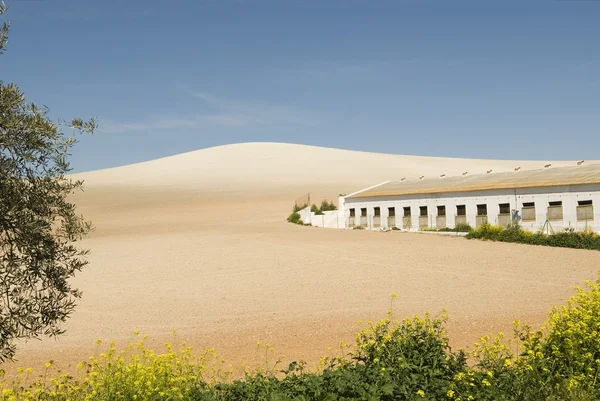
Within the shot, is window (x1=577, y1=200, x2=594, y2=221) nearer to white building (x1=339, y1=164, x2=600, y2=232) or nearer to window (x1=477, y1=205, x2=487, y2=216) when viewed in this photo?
white building (x1=339, y1=164, x2=600, y2=232)

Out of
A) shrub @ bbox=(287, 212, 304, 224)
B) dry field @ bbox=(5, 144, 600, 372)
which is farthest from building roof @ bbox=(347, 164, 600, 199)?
shrub @ bbox=(287, 212, 304, 224)

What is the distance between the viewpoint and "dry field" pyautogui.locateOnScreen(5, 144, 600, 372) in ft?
51.4

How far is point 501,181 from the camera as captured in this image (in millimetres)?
45438

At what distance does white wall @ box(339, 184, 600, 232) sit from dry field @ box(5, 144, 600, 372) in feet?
14.1

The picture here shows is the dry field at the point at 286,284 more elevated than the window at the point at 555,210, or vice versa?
the window at the point at 555,210

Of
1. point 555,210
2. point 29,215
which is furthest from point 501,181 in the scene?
point 29,215

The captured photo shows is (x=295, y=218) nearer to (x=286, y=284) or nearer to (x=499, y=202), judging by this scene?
(x=499, y=202)

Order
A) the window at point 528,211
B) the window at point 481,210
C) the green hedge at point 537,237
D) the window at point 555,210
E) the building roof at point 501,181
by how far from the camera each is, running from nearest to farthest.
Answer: the green hedge at point 537,237
the window at point 555,210
the building roof at point 501,181
the window at point 528,211
the window at point 481,210

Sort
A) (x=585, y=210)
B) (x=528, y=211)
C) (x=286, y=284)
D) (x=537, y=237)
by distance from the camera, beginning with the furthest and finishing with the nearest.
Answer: (x=528, y=211), (x=585, y=210), (x=537, y=237), (x=286, y=284)

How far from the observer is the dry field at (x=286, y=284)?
1566 cm

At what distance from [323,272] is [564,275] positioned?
33.9 feet

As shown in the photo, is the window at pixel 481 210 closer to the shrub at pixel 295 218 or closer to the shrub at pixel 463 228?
the shrub at pixel 463 228

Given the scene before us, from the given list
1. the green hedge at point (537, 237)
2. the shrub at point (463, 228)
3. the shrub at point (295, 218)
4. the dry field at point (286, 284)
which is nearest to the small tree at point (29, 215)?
the dry field at point (286, 284)

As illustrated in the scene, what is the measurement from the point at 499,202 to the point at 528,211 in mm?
2257
